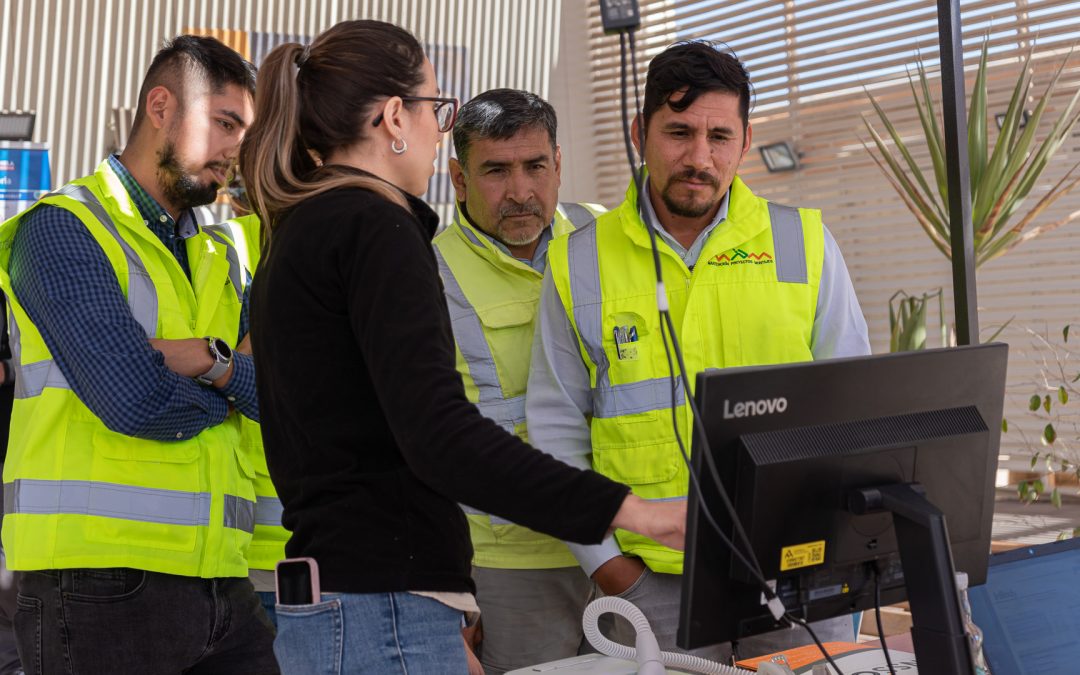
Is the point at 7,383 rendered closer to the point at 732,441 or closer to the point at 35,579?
the point at 35,579

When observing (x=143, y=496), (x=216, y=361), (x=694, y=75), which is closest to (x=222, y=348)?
(x=216, y=361)

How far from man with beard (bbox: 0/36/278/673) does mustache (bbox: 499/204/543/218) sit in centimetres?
60

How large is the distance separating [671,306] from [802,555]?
0.91 metres

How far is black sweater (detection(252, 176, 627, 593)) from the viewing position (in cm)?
117

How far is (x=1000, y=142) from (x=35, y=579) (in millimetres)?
3099

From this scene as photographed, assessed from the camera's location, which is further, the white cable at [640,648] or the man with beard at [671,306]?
the man with beard at [671,306]

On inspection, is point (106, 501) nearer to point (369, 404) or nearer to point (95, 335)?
point (95, 335)

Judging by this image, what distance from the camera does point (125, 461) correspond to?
1.86m

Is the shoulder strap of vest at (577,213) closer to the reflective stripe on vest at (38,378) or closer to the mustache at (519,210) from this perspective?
the mustache at (519,210)

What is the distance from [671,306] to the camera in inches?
79.0

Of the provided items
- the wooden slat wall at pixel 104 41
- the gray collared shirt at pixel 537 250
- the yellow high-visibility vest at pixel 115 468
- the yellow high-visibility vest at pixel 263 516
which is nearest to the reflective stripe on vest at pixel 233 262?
the yellow high-visibility vest at pixel 263 516

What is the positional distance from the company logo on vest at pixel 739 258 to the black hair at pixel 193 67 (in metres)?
0.88

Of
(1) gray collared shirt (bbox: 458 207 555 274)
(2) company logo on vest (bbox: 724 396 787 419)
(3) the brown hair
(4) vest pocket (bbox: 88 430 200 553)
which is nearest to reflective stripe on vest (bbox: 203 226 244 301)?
(4) vest pocket (bbox: 88 430 200 553)

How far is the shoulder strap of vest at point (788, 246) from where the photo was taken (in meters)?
2.00
